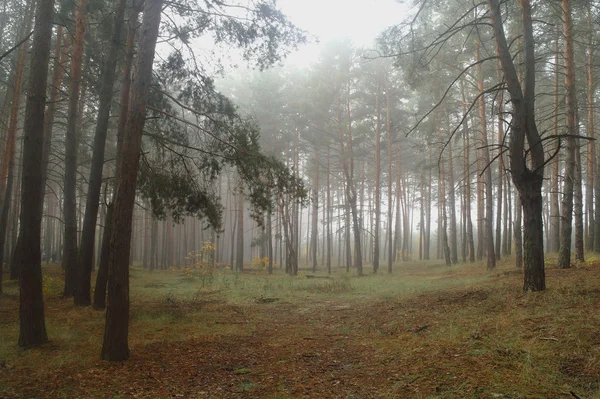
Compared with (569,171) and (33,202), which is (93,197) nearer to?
(33,202)

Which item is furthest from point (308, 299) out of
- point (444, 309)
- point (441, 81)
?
point (441, 81)

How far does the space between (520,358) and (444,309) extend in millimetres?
3657

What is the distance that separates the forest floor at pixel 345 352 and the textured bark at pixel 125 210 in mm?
427

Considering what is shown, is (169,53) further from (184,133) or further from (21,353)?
(21,353)

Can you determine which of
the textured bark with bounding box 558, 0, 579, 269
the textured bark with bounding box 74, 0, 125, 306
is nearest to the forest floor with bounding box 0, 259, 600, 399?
the textured bark with bounding box 74, 0, 125, 306

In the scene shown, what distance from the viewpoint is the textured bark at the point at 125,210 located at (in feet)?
18.6

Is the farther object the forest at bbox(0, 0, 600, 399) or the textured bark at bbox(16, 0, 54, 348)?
the textured bark at bbox(16, 0, 54, 348)

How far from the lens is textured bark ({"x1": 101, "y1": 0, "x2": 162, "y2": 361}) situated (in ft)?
18.6

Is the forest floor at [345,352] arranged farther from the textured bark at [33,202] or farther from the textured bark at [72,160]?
the textured bark at [72,160]

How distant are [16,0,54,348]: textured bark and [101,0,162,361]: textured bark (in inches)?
64.8

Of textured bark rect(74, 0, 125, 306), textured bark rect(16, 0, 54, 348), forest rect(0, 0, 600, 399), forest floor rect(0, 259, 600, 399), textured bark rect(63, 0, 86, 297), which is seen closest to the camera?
forest floor rect(0, 259, 600, 399)

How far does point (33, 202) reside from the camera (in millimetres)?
6379

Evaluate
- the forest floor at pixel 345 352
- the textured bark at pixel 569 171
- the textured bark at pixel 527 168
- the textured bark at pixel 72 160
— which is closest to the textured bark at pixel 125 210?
the forest floor at pixel 345 352

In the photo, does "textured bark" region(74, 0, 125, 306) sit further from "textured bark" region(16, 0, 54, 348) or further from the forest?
"textured bark" region(16, 0, 54, 348)
